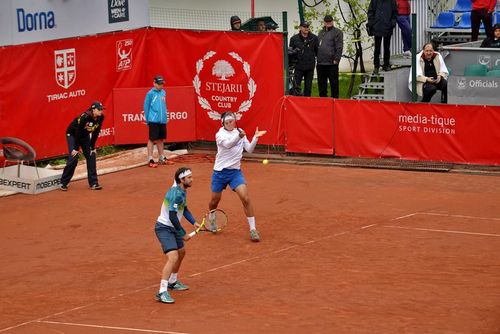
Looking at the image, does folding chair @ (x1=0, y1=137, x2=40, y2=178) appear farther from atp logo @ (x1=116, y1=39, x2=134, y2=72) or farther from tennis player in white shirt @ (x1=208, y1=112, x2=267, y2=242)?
tennis player in white shirt @ (x1=208, y1=112, x2=267, y2=242)

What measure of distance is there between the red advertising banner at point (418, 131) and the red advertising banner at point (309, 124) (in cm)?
22

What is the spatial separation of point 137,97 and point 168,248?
39.8 feet

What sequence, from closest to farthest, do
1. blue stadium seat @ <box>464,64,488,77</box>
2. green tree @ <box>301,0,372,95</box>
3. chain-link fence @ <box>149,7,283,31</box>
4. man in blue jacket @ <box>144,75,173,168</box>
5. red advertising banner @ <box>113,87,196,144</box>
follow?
man in blue jacket @ <box>144,75,173,168</box>, blue stadium seat @ <box>464,64,488,77</box>, red advertising banner @ <box>113,87,196,144</box>, green tree @ <box>301,0,372,95</box>, chain-link fence @ <box>149,7,283,31</box>

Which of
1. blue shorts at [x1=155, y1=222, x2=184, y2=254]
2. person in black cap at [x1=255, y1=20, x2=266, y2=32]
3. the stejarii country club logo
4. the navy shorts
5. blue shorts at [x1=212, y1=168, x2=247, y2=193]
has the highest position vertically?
person in black cap at [x1=255, y1=20, x2=266, y2=32]

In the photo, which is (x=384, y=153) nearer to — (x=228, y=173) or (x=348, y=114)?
(x=348, y=114)

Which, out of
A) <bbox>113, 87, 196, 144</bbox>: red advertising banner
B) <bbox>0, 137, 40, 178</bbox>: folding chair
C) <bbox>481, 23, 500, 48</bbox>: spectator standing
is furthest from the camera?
<bbox>113, 87, 196, 144</bbox>: red advertising banner

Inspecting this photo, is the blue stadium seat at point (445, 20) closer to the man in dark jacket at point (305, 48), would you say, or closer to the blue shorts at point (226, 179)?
the man in dark jacket at point (305, 48)

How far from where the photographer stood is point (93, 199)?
22672mm

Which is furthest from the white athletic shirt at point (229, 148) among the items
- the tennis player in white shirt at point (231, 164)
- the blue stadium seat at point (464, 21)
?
the blue stadium seat at point (464, 21)

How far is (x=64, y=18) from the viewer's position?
27250 millimetres

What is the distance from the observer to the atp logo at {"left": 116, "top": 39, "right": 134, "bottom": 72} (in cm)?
2748

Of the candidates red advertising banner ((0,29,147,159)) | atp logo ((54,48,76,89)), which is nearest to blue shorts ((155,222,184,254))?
red advertising banner ((0,29,147,159))

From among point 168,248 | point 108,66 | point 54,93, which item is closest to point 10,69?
point 54,93

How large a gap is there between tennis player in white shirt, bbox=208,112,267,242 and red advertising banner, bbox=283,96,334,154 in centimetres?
688
